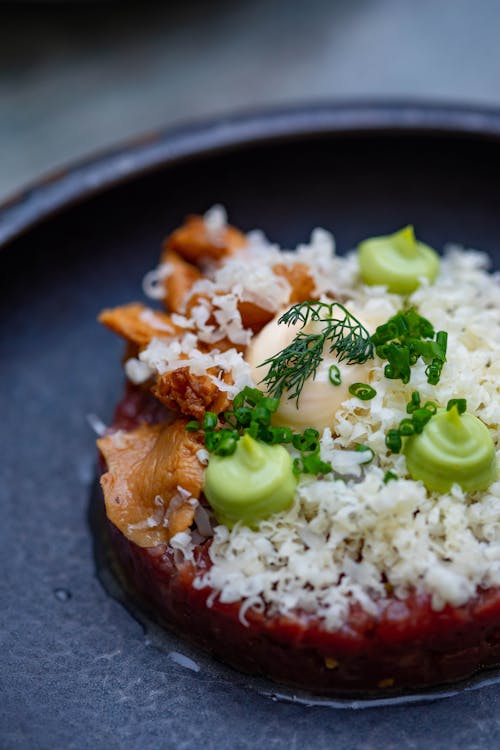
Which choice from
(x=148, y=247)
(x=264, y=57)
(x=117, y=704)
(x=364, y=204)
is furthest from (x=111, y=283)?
(x=264, y=57)

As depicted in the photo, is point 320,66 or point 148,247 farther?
point 320,66

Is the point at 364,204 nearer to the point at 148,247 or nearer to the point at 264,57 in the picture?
the point at 148,247

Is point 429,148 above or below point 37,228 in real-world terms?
above

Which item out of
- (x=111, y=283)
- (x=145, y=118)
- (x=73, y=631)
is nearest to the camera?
(x=73, y=631)

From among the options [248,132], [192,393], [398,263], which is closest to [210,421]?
[192,393]

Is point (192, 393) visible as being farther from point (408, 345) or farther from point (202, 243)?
point (202, 243)

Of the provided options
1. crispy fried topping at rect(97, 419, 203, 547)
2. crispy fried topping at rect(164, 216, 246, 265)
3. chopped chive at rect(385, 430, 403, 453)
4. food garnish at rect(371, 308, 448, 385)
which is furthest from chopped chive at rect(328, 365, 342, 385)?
crispy fried topping at rect(164, 216, 246, 265)

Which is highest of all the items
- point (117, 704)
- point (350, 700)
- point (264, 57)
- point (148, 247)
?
point (264, 57)
